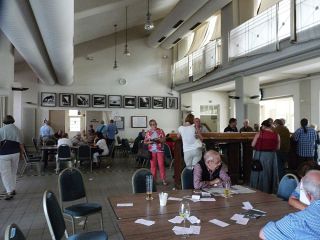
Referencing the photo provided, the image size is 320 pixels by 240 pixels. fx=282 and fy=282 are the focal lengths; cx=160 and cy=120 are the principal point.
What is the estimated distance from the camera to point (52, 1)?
3852mm

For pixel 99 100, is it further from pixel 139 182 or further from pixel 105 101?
pixel 139 182

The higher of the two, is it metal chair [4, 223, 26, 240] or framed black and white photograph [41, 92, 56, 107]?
framed black and white photograph [41, 92, 56, 107]

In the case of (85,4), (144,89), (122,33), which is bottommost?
(144,89)

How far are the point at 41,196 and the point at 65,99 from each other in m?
7.67

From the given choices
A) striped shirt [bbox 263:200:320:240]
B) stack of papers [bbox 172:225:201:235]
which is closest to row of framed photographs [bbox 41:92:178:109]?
stack of papers [bbox 172:225:201:235]

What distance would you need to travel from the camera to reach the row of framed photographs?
12.4 m

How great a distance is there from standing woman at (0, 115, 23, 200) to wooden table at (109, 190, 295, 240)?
10.9 ft

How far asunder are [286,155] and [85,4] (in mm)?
6494

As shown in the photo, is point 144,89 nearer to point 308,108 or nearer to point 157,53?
point 157,53

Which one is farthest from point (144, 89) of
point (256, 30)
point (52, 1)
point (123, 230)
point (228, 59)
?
point (123, 230)

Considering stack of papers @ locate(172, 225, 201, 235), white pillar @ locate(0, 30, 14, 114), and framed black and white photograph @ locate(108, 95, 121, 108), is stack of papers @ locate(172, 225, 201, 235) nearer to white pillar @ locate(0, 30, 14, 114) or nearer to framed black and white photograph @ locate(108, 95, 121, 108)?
white pillar @ locate(0, 30, 14, 114)

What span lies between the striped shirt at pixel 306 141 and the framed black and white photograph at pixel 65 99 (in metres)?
9.40

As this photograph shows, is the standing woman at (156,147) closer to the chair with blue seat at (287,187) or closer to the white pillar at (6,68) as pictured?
the chair with blue seat at (287,187)

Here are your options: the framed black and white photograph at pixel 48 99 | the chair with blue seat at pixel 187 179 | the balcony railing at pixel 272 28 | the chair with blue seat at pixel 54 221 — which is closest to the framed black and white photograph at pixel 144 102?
the framed black and white photograph at pixel 48 99
